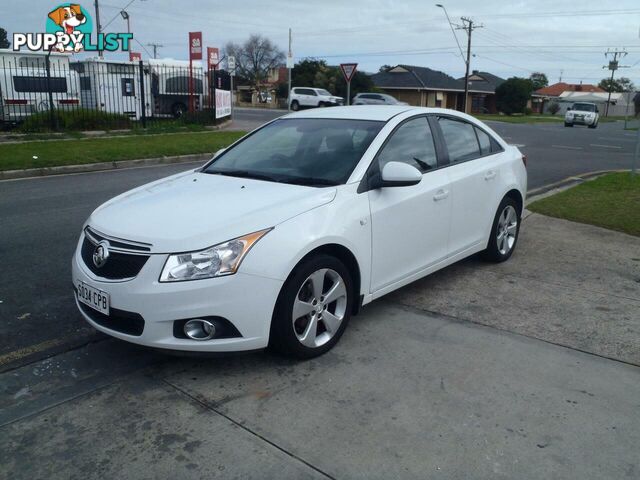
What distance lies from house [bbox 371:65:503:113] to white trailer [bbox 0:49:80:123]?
43.3 metres

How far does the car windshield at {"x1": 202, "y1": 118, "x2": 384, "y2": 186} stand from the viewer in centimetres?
435

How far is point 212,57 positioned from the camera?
79.9ft

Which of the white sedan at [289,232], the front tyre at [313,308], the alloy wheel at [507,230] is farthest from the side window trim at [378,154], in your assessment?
the alloy wheel at [507,230]

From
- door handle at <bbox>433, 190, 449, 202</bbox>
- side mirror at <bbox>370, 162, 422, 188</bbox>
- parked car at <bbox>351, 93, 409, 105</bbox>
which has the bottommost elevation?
door handle at <bbox>433, 190, 449, 202</bbox>

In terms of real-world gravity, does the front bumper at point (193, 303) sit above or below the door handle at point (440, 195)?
below

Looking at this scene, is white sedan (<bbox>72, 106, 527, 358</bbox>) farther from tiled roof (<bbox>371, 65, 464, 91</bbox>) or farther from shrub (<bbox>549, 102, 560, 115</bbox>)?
shrub (<bbox>549, 102, 560, 115</bbox>)

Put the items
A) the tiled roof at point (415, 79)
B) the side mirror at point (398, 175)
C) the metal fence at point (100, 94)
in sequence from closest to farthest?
the side mirror at point (398, 175) → the metal fence at point (100, 94) → the tiled roof at point (415, 79)

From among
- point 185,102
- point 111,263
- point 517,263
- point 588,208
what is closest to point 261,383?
point 111,263

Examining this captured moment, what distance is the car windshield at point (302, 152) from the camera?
14.3 ft

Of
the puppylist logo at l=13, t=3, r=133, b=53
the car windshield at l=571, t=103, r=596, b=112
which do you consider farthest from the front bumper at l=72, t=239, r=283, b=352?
the car windshield at l=571, t=103, r=596, b=112

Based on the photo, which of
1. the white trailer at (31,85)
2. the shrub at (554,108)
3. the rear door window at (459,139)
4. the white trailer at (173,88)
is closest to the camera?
the rear door window at (459,139)

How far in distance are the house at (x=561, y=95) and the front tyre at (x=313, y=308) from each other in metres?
81.9

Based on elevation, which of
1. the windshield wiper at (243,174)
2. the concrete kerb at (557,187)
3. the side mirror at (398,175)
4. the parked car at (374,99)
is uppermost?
the parked car at (374,99)

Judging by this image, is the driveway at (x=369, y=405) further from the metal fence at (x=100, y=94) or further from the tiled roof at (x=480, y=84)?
the tiled roof at (x=480, y=84)
